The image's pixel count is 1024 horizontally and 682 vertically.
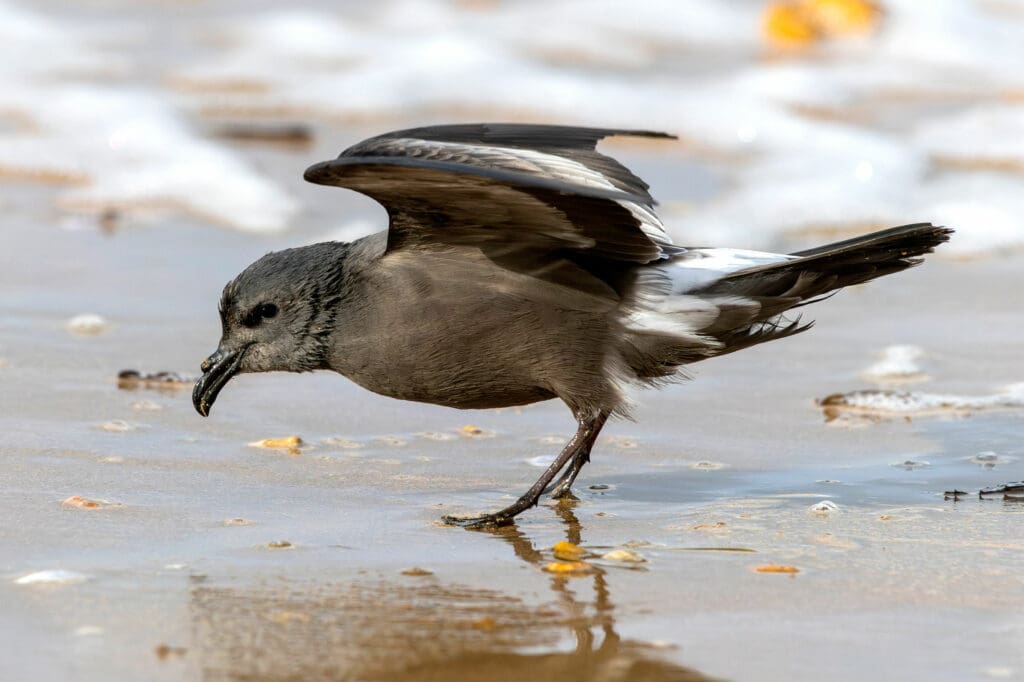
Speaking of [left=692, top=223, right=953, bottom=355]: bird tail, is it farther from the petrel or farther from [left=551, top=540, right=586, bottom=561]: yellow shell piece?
[left=551, top=540, right=586, bottom=561]: yellow shell piece

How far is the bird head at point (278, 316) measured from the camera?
490 centimetres

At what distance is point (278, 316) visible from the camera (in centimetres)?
496

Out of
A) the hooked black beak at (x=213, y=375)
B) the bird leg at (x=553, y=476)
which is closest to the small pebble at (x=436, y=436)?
the bird leg at (x=553, y=476)

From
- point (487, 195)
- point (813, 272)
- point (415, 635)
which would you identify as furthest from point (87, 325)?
point (415, 635)

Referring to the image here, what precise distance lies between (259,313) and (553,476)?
3.70 feet

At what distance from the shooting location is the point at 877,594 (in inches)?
144

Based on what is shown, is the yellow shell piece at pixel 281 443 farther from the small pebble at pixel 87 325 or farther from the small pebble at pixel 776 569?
the small pebble at pixel 776 569

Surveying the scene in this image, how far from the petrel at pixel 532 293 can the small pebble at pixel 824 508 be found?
0.54 meters

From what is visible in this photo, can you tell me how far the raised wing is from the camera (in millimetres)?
4156

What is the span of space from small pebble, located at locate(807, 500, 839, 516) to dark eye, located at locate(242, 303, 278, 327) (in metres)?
1.81

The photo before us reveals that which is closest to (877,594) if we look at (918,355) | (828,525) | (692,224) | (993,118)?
(828,525)

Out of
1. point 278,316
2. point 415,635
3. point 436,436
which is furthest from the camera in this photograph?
point 436,436

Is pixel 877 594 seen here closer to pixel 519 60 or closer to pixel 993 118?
pixel 993 118

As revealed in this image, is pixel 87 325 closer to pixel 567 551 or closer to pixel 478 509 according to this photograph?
pixel 478 509
